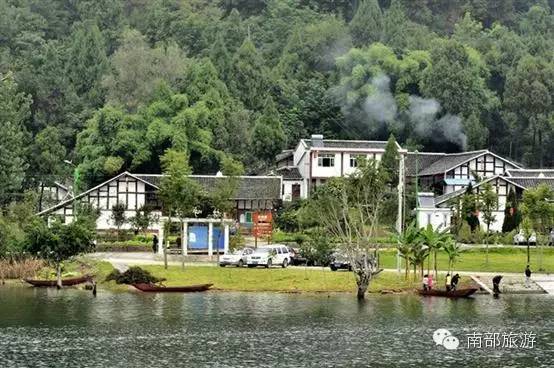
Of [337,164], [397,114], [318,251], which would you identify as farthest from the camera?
[397,114]

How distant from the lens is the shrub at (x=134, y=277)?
5681 centimetres

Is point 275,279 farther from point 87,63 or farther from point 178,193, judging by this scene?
point 87,63

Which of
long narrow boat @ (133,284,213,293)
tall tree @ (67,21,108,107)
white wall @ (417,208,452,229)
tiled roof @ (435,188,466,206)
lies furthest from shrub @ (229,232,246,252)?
tall tree @ (67,21,108,107)

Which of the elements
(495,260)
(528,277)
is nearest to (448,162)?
(495,260)

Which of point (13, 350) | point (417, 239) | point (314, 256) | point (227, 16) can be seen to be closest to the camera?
point (13, 350)

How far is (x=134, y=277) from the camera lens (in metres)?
57.2

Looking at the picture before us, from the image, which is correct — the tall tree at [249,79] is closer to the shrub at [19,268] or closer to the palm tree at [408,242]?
the shrub at [19,268]

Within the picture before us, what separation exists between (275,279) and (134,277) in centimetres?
730

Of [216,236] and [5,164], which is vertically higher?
[5,164]

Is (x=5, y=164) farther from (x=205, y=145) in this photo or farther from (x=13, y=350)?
(x=13, y=350)

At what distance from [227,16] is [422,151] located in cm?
5587

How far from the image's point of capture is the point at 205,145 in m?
95.0

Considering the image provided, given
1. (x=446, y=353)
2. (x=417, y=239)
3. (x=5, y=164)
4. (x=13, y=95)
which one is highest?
(x=13, y=95)

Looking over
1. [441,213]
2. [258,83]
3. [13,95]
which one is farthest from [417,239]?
[258,83]
